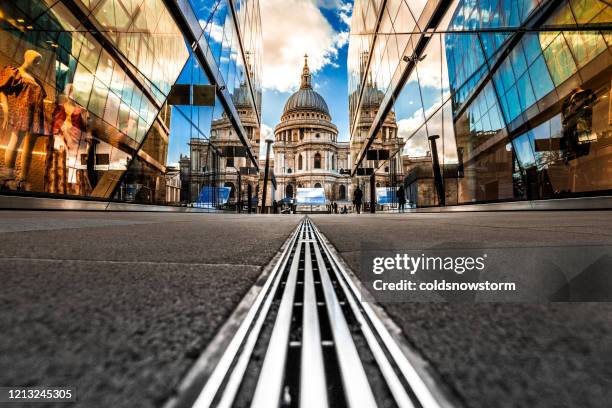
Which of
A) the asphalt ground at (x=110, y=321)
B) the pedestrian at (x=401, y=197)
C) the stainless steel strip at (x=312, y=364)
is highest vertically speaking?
the pedestrian at (x=401, y=197)

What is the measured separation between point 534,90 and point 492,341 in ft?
20.5

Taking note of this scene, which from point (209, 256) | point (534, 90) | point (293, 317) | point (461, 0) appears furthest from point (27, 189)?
point (461, 0)

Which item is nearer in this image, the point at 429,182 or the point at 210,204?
the point at 429,182

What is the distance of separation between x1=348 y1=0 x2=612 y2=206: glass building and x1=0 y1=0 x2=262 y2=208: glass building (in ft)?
18.3

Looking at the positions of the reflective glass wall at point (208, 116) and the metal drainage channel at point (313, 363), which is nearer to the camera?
the metal drainage channel at point (313, 363)

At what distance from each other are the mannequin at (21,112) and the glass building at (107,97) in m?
0.02

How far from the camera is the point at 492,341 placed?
310 mm

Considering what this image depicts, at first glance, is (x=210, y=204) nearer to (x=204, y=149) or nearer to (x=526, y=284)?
A: (x=204, y=149)

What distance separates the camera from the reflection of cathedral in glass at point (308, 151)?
5256cm

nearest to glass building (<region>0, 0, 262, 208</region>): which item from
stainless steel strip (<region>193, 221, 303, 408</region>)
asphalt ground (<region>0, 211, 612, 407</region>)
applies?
asphalt ground (<region>0, 211, 612, 407</region>)

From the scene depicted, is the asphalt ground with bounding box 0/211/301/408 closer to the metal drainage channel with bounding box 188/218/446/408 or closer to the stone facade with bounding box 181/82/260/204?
the metal drainage channel with bounding box 188/218/446/408

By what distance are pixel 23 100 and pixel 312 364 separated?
243 inches

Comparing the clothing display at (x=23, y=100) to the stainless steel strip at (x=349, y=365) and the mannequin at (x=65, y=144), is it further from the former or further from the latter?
the stainless steel strip at (x=349, y=365)

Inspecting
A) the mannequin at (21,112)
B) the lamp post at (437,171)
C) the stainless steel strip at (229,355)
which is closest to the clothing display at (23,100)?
the mannequin at (21,112)
